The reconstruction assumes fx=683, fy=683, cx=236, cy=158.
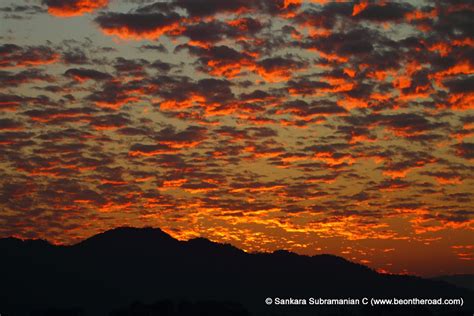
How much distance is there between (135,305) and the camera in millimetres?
151125

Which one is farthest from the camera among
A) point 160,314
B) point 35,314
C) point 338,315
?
point 338,315

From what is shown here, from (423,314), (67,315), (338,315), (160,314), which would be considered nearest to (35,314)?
(67,315)

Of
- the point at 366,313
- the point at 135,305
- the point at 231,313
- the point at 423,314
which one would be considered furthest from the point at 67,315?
the point at 423,314

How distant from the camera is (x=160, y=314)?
146750mm

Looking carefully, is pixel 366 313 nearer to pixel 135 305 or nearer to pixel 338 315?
pixel 338 315

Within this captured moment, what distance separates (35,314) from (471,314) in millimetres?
103947

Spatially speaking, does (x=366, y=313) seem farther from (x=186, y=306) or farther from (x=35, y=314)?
(x=35, y=314)

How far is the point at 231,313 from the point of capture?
147m

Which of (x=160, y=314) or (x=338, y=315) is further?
(x=338, y=315)

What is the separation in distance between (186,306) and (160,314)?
9033 mm

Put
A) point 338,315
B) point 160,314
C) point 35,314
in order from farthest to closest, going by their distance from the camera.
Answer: point 338,315 → point 35,314 → point 160,314

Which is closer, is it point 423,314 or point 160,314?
point 160,314

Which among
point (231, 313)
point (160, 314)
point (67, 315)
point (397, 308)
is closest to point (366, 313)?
point (397, 308)

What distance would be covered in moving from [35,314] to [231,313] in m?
54.2
